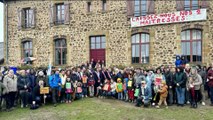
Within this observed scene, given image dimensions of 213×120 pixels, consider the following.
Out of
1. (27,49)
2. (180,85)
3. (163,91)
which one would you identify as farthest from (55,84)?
(27,49)

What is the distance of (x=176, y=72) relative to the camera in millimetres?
10492

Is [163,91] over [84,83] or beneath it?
beneath

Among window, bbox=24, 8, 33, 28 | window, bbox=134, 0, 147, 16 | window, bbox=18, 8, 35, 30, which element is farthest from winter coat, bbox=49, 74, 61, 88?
window, bbox=24, 8, 33, 28

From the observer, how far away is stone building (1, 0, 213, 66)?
15.4 m

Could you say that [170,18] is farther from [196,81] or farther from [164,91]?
[164,91]

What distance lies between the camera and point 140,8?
1673 centimetres

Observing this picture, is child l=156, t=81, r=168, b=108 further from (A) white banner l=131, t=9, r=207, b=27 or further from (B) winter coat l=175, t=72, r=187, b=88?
(A) white banner l=131, t=9, r=207, b=27

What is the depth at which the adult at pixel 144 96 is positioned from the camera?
1045 cm

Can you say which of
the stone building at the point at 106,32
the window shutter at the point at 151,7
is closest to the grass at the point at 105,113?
the stone building at the point at 106,32

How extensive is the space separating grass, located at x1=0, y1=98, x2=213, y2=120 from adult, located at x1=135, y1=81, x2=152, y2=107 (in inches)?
16.3

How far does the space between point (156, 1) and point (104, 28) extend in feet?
12.9

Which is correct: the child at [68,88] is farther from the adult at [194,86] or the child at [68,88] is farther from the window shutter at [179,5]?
the window shutter at [179,5]

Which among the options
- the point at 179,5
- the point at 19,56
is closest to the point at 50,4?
the point at 19,56

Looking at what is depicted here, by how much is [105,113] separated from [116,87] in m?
2.17
